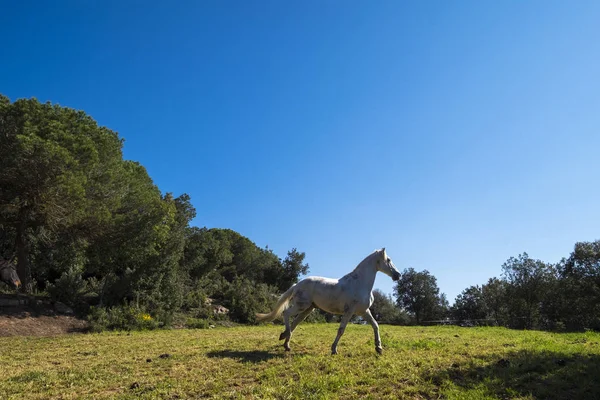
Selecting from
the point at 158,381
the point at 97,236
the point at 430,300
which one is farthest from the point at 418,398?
the point at 430,300

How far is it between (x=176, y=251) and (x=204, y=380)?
66.4 ft

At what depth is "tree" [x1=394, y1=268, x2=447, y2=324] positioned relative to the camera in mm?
54469

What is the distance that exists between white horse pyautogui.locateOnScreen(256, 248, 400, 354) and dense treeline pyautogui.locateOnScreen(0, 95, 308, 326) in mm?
12562

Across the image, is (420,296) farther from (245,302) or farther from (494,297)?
(245,302)

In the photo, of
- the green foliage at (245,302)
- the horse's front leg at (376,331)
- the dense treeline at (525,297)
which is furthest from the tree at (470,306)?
the horse's front leg at (376,331)

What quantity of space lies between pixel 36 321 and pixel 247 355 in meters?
13.4

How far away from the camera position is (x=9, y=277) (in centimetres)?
2289

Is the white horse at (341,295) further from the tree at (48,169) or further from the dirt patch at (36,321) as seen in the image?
the tree at (48,169)

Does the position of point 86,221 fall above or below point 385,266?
above

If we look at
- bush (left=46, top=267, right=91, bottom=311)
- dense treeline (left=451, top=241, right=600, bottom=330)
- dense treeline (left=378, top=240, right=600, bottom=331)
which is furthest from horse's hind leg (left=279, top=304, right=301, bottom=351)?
dense treeline (left=451, top=241, right=600, bottom=330)

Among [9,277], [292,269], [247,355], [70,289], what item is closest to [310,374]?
[247,355]

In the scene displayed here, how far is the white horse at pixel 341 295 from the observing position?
29.5 ft

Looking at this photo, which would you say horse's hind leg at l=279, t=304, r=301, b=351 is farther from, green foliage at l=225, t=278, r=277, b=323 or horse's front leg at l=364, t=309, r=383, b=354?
green foliage at l=225, t=278, r=277, b=323

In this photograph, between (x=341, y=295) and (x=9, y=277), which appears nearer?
(x=341, y=295)
